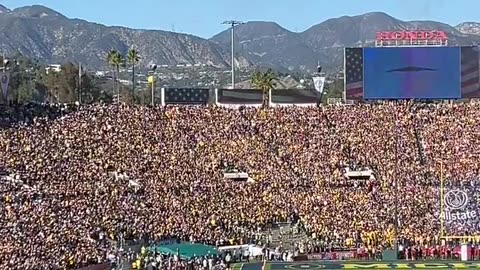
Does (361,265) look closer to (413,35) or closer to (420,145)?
(420,145)

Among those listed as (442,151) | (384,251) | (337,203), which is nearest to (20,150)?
(337,203)

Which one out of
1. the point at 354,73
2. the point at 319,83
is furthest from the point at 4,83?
the point at 319,83

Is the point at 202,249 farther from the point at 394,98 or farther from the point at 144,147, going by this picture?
the point at 394,98

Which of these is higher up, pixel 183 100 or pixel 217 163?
pixel 183 100

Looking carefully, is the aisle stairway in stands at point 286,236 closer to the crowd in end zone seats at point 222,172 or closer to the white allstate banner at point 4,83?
the crowd in end zone seats at point 222,172

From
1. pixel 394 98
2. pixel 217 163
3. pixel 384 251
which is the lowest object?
Result: pixel 384 251

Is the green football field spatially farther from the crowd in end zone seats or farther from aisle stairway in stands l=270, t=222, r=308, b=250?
aisle stairway in stands l=270, t=222, r=308, b=250

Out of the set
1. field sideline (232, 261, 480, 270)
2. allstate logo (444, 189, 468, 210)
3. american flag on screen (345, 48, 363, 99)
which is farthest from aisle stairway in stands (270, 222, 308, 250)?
american flag on screen (345, 48, 363, 99)
